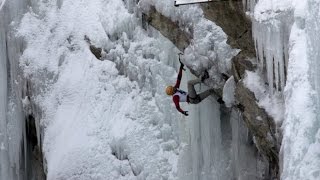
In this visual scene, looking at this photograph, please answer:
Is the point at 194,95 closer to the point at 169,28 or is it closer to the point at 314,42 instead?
the point at 169,28

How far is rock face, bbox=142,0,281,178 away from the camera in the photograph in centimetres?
590

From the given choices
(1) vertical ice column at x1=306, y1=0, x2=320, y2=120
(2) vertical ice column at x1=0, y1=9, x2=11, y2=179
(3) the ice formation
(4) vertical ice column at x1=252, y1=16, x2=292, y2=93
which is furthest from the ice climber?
(2) vertical ice column at x1=0, y1=9, x2=11, y2=179

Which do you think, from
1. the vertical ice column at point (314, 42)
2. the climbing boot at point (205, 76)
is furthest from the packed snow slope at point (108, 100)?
the vertical ice column at point (314, 42)

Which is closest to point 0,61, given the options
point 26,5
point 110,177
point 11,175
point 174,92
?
point 26,5

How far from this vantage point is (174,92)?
7.41m

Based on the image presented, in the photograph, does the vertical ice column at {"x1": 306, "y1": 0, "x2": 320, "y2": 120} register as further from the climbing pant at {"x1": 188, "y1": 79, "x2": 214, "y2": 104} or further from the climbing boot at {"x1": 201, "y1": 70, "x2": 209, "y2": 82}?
the climbing pant at {"x1": 188, "y1": 79, "x2": 214, "y2": 104}

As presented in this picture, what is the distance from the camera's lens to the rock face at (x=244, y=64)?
590cm

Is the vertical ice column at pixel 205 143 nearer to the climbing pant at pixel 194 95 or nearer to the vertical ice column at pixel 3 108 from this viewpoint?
the climbing pant at pixel 194 95

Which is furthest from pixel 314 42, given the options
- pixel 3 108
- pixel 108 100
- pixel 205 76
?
pixel 3 108

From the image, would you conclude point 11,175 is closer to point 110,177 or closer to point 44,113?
point 44,113

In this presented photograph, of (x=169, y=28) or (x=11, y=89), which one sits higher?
(x=169, y=28)

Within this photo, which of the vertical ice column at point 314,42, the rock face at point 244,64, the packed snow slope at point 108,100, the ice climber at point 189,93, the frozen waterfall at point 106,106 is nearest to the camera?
the vertical ice column at point 314,42

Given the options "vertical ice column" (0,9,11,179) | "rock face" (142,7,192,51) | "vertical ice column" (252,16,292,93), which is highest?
"vertical ice column" (252,16,292,93)

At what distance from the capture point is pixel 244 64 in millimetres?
6082
